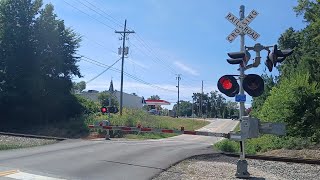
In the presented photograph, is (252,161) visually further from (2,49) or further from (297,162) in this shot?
(2,49)

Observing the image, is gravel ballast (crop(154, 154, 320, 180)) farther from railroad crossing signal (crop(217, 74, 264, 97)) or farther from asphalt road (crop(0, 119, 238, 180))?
railroad crossing signal (crop(217, 74, 264, 97))

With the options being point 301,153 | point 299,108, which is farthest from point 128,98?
point 301,153

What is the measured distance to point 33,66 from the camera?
45.7 meters

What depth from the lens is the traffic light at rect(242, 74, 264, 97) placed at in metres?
12.4

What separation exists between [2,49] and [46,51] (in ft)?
15.4

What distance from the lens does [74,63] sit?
4894 centimetres

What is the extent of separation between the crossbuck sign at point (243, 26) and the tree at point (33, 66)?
3525 cm

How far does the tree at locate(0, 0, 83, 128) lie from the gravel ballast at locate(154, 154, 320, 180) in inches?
1238

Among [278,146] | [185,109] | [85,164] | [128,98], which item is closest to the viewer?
[85,164]

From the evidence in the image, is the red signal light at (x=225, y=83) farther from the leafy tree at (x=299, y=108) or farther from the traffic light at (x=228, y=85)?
the leafy tree at (x=299, y=108)

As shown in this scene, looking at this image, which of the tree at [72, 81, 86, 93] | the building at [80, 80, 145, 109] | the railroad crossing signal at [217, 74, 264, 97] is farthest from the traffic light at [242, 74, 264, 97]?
the building at [80, 80, 145, 109]

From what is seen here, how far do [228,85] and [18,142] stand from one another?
1535 cm

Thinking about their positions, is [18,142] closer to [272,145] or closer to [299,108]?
[272,145]

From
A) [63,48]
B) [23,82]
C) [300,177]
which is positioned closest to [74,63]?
[63,48]
